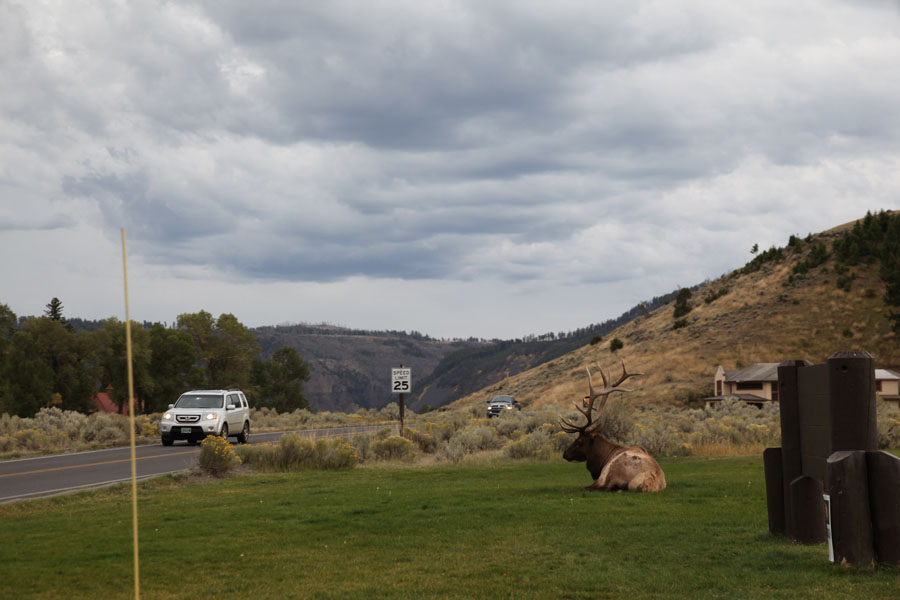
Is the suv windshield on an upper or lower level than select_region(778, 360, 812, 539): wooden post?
lower

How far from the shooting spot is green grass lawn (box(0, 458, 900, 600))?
25.9 feet

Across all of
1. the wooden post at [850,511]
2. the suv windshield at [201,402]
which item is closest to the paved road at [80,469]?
the suv windshield at [201,402]

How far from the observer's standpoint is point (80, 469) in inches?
902

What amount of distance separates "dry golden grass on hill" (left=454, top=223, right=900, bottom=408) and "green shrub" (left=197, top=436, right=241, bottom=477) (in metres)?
40.7

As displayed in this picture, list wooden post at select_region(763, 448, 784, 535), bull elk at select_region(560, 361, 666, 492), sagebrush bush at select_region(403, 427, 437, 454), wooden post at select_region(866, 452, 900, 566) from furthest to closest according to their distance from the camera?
sagebrush bush at select_region(403, 427, 437, 454) → bull elk at select_region(560, 361, 666, 492) → wooden post at select_region(763, 448, 784, 535) → wooden post at select_region(866, 452, 900, 566)

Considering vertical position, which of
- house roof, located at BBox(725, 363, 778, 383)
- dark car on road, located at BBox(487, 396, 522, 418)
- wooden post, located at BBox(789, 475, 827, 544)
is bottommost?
dark car on road, located at BBox(487, 396, 522, 418)

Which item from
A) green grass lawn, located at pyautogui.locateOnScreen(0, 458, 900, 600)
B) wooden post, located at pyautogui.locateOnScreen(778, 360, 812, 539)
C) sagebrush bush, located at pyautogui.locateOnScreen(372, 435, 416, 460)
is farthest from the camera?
sagebrush bush, located at pyautogui.locateOnScreen(372, 435, 416, 460)

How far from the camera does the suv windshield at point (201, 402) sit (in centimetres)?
3098

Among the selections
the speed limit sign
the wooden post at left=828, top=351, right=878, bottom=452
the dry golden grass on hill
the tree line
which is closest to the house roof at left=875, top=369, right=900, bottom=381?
the dry golden grass on hill

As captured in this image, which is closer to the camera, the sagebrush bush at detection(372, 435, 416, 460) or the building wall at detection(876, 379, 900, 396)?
the sagebrush bush at detection(372, 435, 416, 460)

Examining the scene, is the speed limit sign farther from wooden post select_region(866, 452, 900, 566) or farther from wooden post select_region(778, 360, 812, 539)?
wooden post select_region(866, 452, 900, 566)

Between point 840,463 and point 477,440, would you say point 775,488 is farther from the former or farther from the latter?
point 477,440

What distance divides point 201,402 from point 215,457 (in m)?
10.8

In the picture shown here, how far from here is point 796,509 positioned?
9148 mm
